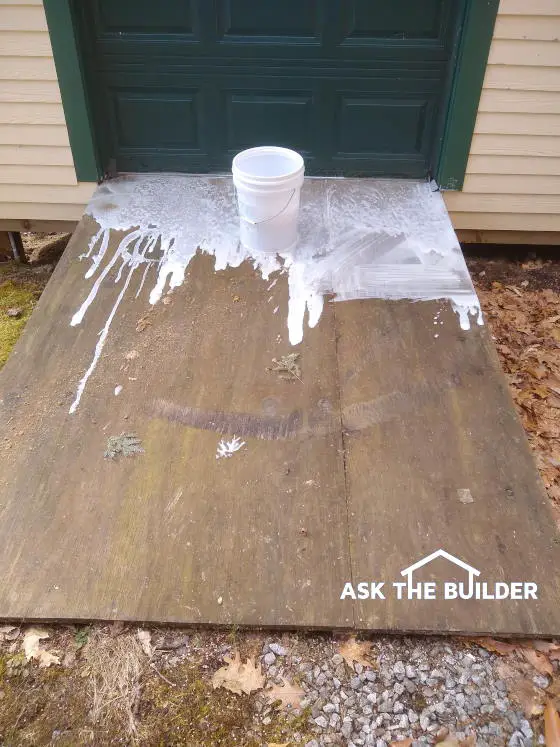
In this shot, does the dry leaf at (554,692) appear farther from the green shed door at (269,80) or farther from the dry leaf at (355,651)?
the green shed door at (269,80)

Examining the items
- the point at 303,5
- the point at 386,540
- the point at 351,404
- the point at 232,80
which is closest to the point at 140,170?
the point at 232,80

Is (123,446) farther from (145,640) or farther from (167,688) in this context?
(167,688)

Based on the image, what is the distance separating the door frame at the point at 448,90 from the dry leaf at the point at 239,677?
316 centimetres

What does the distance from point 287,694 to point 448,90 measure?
3.45 metres

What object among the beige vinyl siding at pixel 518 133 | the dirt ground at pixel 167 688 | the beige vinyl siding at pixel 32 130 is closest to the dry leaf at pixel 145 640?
the dirt ground at pixel 167 688

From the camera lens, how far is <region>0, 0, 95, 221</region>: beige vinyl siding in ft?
11.8

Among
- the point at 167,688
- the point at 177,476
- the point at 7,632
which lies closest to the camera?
the point at 167,688

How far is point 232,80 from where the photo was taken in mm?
3883

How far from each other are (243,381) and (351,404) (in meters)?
0.49

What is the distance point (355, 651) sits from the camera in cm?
207

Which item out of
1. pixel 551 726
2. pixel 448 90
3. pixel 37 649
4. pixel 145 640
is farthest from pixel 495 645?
pixel 448 90

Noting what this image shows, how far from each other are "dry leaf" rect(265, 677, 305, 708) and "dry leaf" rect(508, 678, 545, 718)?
2.16 feet

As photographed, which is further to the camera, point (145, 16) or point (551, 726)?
point (145, 16)

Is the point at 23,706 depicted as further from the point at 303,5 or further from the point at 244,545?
the point at 303,5
